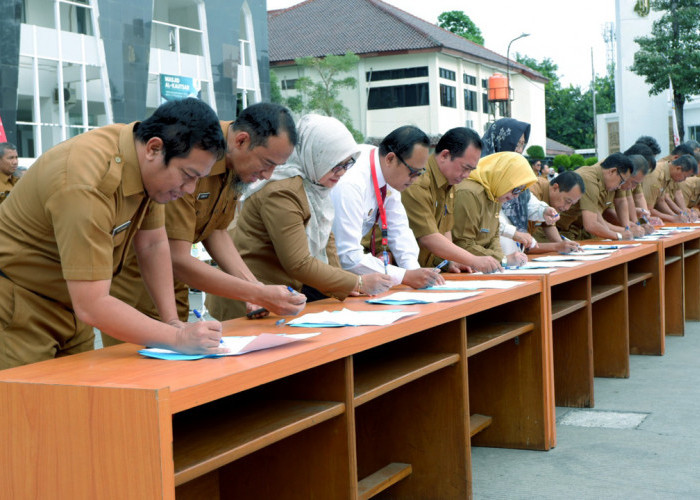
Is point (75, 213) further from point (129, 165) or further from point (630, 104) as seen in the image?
point (630, 104)

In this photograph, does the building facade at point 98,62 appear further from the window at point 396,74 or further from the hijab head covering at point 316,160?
the window at point 396,74

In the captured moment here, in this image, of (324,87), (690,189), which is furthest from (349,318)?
(324,87)

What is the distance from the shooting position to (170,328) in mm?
2109

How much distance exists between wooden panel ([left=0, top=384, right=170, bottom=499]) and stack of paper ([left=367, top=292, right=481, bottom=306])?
154cm

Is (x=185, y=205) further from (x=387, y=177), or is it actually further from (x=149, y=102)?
(x=149, y=102)

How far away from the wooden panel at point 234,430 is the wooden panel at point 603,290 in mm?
2954

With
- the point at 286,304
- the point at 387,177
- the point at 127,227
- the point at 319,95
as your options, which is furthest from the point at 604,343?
the point at 319,95

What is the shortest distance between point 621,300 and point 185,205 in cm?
351

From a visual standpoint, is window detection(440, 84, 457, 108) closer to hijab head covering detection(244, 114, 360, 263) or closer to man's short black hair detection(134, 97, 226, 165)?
hijab head covering detection(244, 114, 360, 263)

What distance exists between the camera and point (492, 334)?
3670 millimetres

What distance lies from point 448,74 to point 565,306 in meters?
31.6

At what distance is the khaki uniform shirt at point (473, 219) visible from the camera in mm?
4828

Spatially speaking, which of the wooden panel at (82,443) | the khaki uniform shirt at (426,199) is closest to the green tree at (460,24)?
the khaki uniform shirt at (426,199)

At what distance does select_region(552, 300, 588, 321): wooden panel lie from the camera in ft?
14.4
